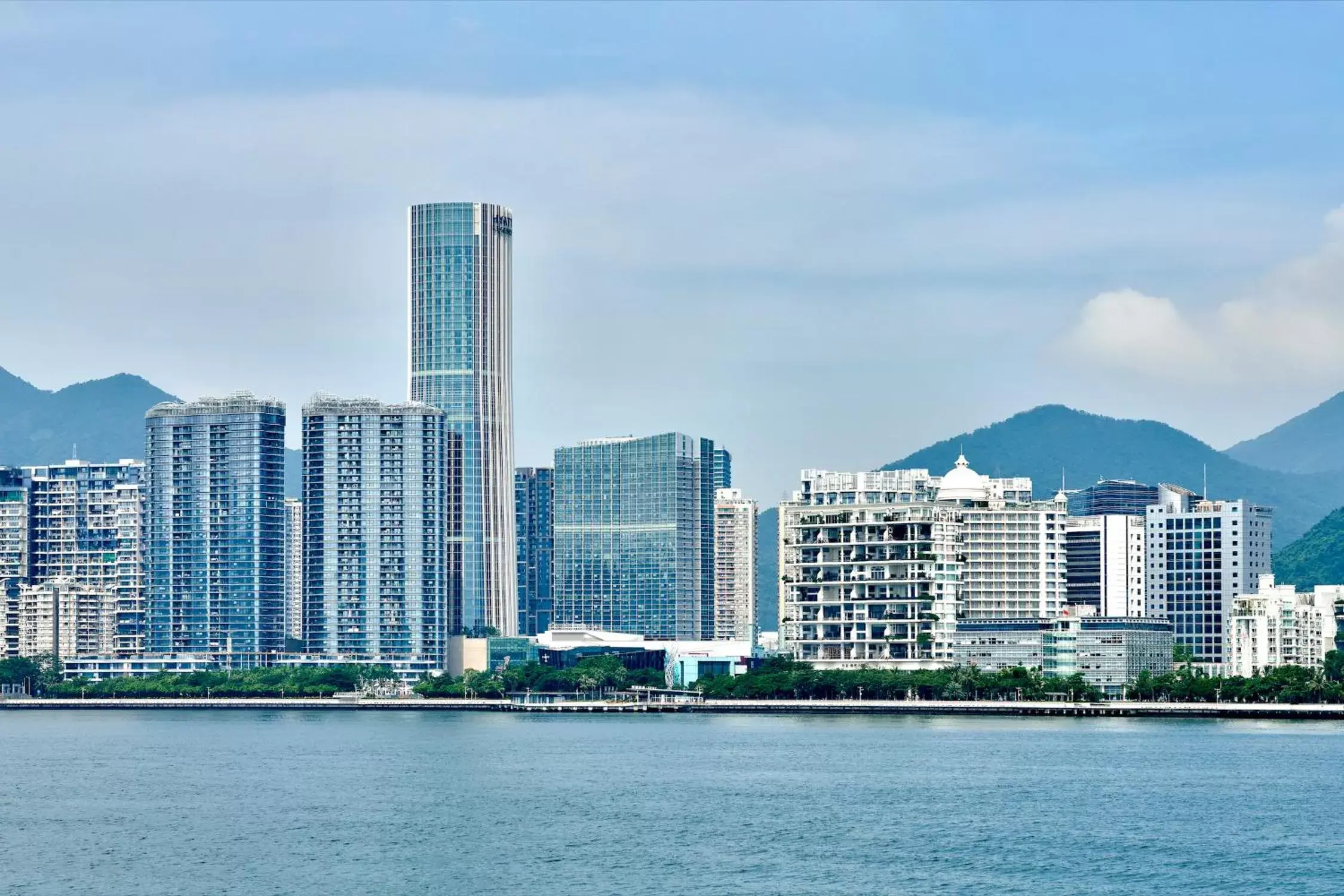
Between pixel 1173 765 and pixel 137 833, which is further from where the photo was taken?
pixel 1173 765

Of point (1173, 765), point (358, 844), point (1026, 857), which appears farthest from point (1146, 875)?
point (1173, 765)

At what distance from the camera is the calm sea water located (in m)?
82.8

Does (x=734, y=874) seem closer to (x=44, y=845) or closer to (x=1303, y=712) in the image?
(x=44, y=845)

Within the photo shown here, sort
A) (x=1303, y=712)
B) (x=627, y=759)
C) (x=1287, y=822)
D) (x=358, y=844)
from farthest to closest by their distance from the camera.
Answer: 1. (x=1303, y=712)
2. (x=627, y=759)
3. (x=1287, y=822)
4. (x=358, y=844)

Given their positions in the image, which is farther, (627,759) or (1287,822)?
(627,759)

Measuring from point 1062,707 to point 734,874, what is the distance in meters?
115

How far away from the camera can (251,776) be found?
4961 inches

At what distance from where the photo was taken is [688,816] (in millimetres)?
101938

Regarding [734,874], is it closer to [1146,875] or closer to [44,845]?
[1146,875]

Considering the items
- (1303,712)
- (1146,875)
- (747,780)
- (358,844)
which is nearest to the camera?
(1146,875)

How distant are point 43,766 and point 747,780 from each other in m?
43.6

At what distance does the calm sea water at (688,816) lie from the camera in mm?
82750

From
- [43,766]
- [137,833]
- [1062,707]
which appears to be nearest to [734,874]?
[137,833]

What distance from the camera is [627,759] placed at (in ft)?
454
